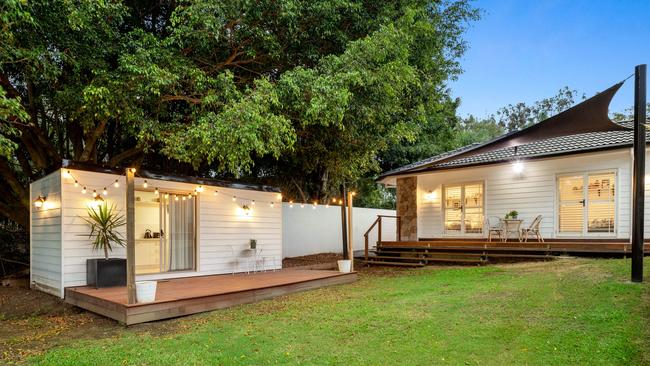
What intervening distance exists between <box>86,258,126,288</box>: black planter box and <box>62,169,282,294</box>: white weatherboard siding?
127mm

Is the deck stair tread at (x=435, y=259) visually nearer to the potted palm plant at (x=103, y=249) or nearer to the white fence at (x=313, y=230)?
the white fence at (x=313, y=230)

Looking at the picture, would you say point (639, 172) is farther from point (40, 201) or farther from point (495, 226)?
point (40, 201)

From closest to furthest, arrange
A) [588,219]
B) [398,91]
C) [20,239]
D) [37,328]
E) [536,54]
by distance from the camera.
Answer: [37,328], [398,91], [588,219], [20,239], [536,54]

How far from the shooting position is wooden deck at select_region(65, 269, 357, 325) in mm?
5609

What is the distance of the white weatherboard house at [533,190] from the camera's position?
9.55 meters

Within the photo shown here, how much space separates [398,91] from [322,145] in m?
2.56

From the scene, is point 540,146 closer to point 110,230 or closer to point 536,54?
point 110,230

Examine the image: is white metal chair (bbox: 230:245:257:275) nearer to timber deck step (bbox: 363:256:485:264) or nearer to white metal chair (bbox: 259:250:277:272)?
white metal chair (bbox: 259:250:277:272)

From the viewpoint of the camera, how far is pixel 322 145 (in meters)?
10.2

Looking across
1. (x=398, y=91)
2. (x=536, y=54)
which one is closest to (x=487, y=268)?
(x=398, y=91)

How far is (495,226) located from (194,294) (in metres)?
8.30

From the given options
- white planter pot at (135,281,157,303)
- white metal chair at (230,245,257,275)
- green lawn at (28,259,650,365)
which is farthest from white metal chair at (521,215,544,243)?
white planter pot at (135,281,157,303)

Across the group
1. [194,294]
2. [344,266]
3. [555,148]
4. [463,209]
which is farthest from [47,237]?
[555,148]

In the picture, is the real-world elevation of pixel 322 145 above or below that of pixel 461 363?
above
